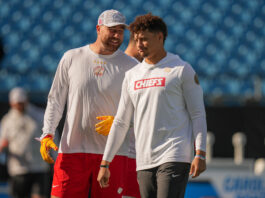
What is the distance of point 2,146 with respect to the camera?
7.07 meters

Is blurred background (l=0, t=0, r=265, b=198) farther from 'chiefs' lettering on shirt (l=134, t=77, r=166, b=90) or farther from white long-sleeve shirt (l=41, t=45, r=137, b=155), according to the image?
'chiefs' lettering on shirt (l=134, t=77, r=166, b=90)

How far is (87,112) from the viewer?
3.78m

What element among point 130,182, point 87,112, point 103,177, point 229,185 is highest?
point 87,112

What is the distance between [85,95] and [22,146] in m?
3.62

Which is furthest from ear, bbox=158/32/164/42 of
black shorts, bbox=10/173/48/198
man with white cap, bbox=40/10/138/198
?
black shorts, bbox=10/173/48/198

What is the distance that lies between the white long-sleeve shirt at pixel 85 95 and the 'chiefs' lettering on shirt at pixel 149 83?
516 millimetres

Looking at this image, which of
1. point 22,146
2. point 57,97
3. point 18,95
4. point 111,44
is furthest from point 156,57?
point 22,146

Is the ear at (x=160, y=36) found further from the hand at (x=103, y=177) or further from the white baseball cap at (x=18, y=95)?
the white baseball cap at (x=18, y=95)

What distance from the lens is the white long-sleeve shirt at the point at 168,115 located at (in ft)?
10.3

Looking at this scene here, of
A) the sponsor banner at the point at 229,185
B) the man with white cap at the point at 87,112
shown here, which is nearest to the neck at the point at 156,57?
the man with white cap at the point at 87,112

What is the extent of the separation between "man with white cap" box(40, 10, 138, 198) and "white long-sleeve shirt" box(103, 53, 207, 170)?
1.79 ft

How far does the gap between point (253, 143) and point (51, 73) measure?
13.8ft

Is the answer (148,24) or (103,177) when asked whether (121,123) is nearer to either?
(103,177)

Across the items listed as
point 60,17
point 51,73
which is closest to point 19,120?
point 51,73
